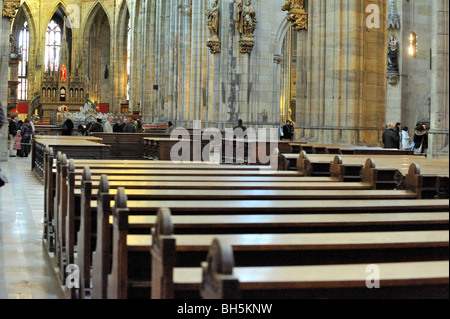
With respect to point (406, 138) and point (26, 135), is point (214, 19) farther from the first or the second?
point (406, 138)

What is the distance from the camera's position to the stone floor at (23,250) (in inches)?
232

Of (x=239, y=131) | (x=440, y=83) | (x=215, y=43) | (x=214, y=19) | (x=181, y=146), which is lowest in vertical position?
(x=181, y=146)

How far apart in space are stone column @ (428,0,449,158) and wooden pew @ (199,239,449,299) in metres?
7.26

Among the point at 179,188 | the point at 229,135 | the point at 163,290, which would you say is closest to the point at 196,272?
the point at 163,290

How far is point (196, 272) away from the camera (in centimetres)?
330

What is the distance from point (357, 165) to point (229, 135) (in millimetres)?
13144

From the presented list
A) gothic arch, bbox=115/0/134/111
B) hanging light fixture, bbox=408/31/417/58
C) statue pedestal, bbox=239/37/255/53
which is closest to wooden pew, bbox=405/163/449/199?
hanging light fixture, bbox=408/31/417/58

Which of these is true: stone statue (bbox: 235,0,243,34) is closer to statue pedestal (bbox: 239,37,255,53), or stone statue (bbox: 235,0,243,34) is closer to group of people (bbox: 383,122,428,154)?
statue pedestal (bbox: 239,37,255,53)

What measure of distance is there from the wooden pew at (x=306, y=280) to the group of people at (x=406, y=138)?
12234 mm

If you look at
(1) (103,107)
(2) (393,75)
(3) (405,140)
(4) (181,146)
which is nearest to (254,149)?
(3) (405,140)

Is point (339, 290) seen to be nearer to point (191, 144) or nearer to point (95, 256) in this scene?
point (95, 256)

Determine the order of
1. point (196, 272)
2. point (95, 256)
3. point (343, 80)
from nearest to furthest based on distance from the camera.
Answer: point (196, 272)
point (95, 256)
point (343, 80)

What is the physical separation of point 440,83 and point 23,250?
612cm

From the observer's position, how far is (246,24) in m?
23.0
